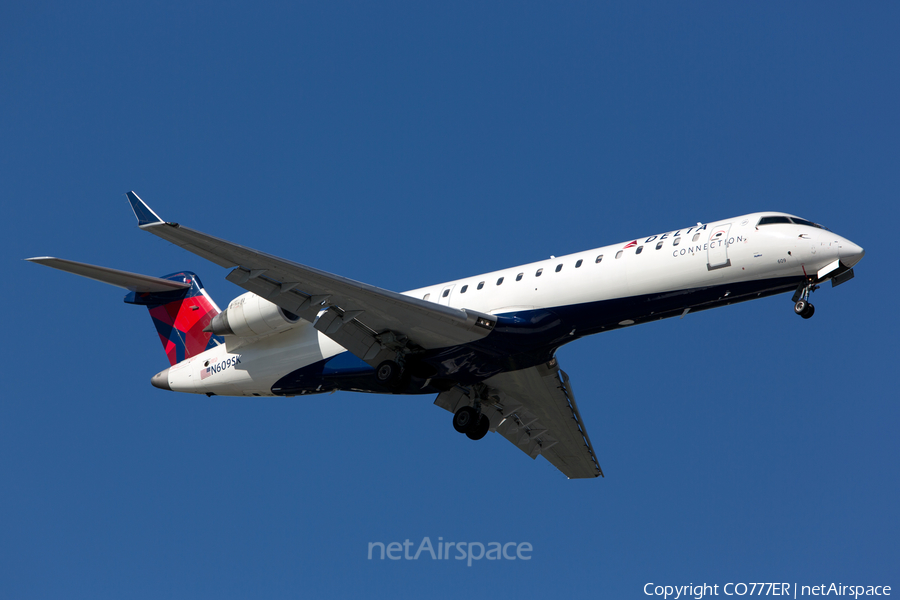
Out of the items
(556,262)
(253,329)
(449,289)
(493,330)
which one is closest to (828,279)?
(556,262)

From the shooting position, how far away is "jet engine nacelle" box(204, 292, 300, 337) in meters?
18.4

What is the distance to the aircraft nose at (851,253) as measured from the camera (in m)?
15.3

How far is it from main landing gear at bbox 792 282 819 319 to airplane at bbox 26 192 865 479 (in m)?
0.02

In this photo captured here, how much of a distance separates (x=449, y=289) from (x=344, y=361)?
2.59 m

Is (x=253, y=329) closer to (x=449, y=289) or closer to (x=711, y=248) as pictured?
(x=449, y=289)

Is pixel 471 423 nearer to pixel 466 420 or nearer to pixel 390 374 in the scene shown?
pixel 466 420

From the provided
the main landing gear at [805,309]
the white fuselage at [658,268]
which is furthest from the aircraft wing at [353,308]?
the main landing gear at [805,309]

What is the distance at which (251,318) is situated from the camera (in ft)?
60.6

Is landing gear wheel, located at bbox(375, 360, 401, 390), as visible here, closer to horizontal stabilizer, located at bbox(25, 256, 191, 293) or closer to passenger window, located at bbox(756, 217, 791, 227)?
horizontal stabilizer, located at bbox(25, 256, 191, 293)

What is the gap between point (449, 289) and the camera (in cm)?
1855

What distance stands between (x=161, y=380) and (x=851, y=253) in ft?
47.7

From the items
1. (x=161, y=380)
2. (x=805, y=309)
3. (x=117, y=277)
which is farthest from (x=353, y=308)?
(x=805, y=309)

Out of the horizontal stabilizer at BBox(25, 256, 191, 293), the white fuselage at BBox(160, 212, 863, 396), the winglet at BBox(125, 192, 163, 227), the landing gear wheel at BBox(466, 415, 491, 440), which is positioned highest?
the horizontal stabilizer at BBox(25, 256, 191, 293)

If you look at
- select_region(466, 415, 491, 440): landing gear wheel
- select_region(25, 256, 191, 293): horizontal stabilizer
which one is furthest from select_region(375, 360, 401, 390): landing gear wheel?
select_region(25, 256, 191, 293): horizontal stabilizer
